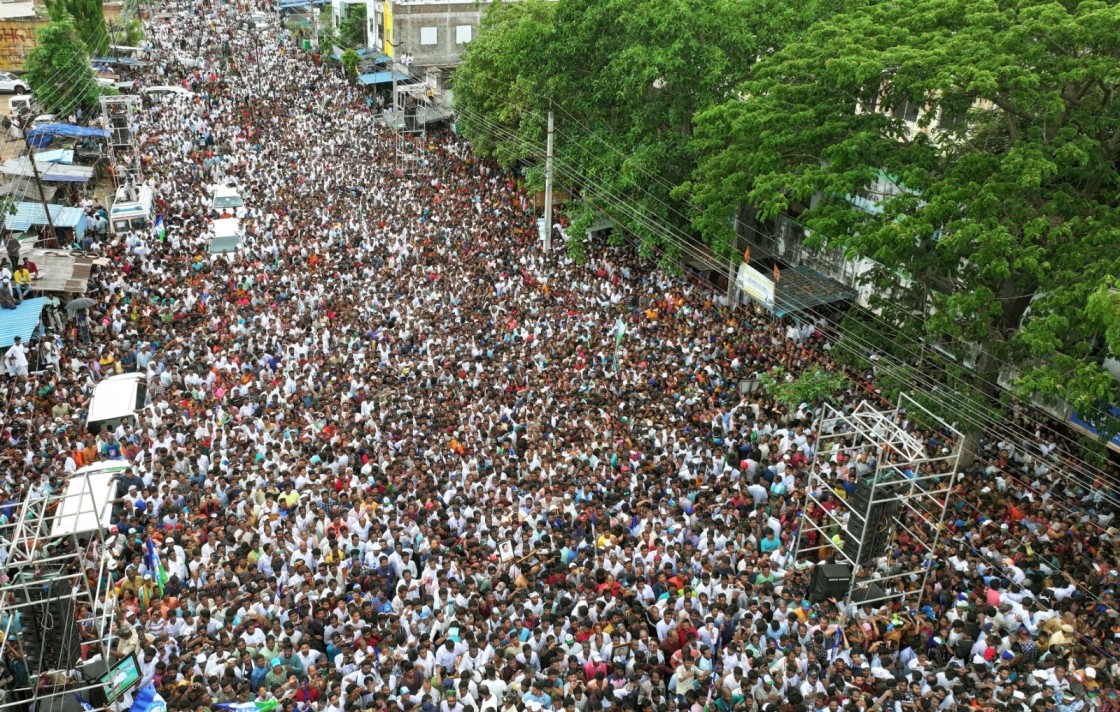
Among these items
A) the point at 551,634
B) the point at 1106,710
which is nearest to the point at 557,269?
the point at 551,634

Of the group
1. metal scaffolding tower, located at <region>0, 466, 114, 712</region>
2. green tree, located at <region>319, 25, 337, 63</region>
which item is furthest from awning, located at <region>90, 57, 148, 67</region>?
metal scaffolding tower, located at <region>0, 466, 114, 712</region>

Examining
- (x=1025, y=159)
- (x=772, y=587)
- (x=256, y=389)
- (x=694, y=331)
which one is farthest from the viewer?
(x=694, y=331)

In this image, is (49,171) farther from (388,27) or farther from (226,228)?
(388,27)

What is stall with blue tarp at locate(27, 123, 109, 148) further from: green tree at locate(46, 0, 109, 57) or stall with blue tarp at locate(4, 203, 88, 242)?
green tree at locate(46, 0, 109, 57)

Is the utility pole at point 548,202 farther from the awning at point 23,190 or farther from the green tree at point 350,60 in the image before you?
the green tree at point 350,60

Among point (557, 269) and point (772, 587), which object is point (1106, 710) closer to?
point (772, 587)
